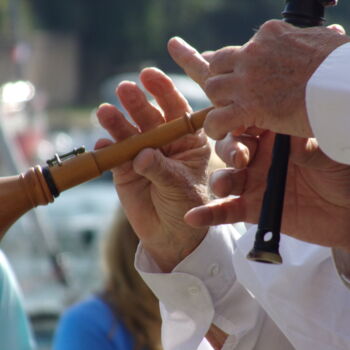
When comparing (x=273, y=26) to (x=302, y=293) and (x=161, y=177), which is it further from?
(x=302, y=293)

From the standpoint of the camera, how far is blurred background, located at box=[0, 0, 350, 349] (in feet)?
16.8

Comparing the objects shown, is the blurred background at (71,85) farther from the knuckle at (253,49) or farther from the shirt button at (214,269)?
the knuckle at (253,49)

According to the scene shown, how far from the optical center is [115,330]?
3.15 metres

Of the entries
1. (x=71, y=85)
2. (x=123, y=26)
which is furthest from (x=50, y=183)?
(x=71, y=85)

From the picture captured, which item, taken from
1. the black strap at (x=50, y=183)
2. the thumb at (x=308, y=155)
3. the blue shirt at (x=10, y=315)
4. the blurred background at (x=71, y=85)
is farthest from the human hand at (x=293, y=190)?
the blurred background at (x=71, y=85)

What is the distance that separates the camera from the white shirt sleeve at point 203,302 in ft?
6.27

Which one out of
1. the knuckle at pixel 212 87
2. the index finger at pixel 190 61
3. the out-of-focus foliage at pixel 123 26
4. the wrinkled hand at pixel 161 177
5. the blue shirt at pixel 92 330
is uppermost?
the knuckle at pixel 212 87

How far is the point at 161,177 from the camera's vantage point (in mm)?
1747

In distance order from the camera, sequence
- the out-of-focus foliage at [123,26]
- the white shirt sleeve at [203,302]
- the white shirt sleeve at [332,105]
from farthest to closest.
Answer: the out-of-focus foliage at [123,26] < the white shirt sleeve at [203,302] < the white shirt sleeve at [332,105]

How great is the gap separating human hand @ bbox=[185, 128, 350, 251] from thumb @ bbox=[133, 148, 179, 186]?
0.38 ft

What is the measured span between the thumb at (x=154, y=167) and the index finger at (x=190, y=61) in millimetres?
148

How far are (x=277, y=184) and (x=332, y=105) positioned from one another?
0.15 meters

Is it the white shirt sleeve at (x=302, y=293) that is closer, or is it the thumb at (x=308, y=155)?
the thumb at (x=308, y=155)

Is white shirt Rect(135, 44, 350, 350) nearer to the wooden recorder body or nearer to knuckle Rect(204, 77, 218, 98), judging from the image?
the wooden recorder body
